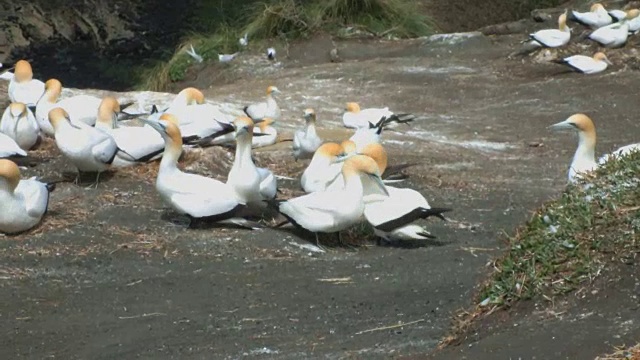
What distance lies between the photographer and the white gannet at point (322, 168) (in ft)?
34.5

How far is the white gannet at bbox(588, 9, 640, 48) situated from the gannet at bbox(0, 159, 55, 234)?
12.1 meters

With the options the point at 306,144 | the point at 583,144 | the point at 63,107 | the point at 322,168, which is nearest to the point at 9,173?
the point at 322,168

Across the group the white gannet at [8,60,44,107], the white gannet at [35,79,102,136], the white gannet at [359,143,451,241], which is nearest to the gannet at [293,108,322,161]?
the white gannet at [35,79,102,136]

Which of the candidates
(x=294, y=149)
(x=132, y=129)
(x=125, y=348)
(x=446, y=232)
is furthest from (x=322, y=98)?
(x=125, y=348)

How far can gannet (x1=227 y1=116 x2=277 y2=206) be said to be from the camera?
386 inches

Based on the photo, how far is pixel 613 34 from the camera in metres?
19.3

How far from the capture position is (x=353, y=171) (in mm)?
9328

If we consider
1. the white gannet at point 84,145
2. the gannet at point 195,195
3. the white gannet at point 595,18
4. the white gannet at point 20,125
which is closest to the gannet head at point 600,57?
the white gannet at point 595,18

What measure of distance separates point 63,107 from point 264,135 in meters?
2.22

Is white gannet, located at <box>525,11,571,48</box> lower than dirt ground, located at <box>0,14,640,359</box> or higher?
lower

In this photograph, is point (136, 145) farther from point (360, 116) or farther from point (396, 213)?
point (360, 116)

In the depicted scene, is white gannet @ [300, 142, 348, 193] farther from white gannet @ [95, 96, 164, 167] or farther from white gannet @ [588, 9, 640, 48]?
white gannet @ [588, 9, 640, 48]

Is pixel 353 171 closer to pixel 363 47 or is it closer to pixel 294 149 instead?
pixel 294 149

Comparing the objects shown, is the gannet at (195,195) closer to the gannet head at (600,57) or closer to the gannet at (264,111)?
the gannet at (264,111)
